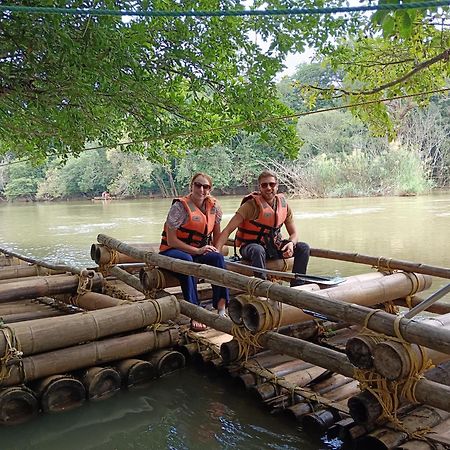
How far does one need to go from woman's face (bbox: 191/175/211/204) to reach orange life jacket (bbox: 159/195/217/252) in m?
0.07

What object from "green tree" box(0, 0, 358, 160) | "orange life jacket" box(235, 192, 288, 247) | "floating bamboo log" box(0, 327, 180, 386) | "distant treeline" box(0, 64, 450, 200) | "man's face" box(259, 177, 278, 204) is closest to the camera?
"floating bamboo log" box(0, 327, 180, 386)

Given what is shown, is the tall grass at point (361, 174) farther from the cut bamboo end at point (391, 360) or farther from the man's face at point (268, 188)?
the cut bamboo end at point (391, 360)

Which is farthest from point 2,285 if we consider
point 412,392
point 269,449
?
point 412,392

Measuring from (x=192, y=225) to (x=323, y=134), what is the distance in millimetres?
33412

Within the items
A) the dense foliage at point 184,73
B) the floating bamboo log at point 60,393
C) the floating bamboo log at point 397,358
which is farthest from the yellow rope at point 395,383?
the floating bamboo log at point 60,393

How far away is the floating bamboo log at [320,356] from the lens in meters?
2.80

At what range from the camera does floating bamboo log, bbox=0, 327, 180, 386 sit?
142 inches

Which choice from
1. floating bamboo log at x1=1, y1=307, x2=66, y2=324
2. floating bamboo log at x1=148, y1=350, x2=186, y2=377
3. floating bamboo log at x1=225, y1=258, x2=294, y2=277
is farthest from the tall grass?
floating bamboo log at x1=148, y1=350, x2=186, y2=377

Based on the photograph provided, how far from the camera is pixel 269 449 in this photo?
10.5 feet

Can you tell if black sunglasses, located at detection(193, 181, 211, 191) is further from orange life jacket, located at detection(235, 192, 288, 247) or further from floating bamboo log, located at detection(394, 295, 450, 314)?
floating bamboo log, located at detection(394, 295, 450, 314)

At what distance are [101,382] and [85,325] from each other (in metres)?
0.42

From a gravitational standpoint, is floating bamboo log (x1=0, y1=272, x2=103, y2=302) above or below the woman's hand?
below

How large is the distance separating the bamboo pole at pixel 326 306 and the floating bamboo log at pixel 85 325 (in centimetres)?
40

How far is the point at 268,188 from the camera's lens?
523 cm
